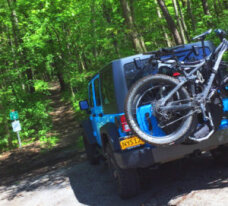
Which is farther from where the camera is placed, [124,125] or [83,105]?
[83,105]

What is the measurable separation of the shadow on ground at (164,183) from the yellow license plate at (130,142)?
0.93 metres

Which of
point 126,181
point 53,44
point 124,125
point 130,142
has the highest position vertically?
point 53,44

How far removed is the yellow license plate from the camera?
3.74m

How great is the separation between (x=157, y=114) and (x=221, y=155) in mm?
2176

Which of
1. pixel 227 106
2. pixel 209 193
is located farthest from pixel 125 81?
pixel 209 193

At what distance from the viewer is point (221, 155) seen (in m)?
4.99

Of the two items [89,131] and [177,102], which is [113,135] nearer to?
[177,102]

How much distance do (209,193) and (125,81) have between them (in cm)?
193

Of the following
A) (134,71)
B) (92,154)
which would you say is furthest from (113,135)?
(92,154)

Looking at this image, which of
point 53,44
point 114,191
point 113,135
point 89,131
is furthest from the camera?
point 53,44

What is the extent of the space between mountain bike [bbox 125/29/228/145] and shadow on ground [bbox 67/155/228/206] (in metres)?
1.04

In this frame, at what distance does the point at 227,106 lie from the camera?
3.89 meters

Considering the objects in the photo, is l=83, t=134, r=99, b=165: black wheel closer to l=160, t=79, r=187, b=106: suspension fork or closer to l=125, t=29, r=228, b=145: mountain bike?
l=125, t=29, r=228, b=145: mountain bike

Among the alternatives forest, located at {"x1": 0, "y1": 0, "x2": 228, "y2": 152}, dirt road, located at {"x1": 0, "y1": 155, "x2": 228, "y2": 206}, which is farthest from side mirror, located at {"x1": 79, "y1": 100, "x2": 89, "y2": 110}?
forest, located at {"x1": 0, "y1": 0, "x2": 228, "y2": 152}
